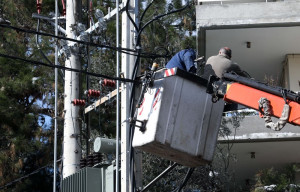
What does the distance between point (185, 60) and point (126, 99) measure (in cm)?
123

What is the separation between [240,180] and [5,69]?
9085 millimetres

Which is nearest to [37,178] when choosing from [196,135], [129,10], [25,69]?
[25,69]

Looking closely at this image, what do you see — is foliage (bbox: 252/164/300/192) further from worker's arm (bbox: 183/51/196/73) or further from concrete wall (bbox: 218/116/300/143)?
worker's arm (bbox: 183/51/196/73)

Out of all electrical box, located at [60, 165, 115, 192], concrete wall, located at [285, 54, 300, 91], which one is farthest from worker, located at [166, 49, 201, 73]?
concrete wall, located at [285, 54, 300, 91]

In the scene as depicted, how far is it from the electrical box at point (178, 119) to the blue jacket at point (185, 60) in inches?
24.0

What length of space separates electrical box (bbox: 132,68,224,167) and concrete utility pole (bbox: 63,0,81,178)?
14.1 feet

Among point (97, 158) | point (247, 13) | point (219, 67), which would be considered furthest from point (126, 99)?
point (247, 13)

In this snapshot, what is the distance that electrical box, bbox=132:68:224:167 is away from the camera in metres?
10.6

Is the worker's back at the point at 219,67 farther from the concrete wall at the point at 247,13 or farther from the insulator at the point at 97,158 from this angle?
the concrete wall at the point at 247,13

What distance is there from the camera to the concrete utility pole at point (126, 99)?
470 inches

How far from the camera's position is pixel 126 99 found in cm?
1224

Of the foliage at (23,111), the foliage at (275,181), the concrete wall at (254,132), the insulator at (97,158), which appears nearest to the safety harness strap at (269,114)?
the insulator at (97,158)

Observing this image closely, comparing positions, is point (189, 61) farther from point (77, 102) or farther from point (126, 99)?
point (77, 102)

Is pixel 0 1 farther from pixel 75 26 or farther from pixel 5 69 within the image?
pixel 75 26
